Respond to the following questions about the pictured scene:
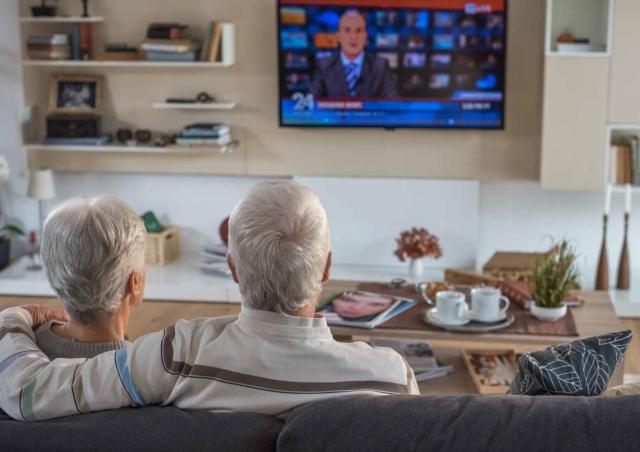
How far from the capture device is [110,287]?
2236 millimetres

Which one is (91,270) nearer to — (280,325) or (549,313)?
(280,325)

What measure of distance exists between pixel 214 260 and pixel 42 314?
3.33m

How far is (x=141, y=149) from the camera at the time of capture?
560 centimetres

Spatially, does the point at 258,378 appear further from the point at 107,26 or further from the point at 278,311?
the point at 107,26

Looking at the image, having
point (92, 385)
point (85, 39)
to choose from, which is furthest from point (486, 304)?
point (85, 39)

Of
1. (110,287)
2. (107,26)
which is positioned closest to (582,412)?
Result: (110,287)

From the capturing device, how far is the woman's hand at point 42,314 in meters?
2.30

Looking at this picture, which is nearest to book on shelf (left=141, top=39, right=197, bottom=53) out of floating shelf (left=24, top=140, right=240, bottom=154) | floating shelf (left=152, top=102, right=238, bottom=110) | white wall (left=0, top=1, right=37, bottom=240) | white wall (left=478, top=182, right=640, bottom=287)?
floating shelf (left=152, top=102, right=238, bottom=110)

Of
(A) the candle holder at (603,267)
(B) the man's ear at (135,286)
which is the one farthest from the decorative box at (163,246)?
(B) the man's ear at (135,286)

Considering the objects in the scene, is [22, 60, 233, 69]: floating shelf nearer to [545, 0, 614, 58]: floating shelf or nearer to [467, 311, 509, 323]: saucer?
[545, 0, 614, 58]: floating shelf

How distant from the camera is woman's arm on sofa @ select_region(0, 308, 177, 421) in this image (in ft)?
6.45

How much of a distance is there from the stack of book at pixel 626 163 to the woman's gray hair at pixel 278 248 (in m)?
3.62

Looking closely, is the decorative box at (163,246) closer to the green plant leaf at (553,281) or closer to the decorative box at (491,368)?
the decorative box at (491,368)

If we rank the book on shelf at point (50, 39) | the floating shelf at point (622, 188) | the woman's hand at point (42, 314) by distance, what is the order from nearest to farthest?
the woman's hand at point (42, 314) → the floating shelf at point (622, 188) → the book on shelf at point (50, 39)
